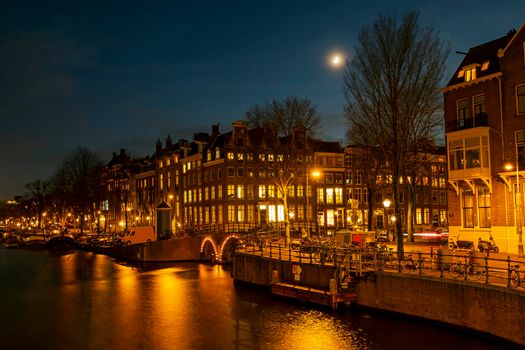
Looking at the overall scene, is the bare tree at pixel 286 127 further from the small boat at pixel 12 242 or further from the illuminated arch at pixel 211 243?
the small boat at pixel 12 242

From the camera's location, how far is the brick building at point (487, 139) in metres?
34.5

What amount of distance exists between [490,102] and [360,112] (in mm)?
9775

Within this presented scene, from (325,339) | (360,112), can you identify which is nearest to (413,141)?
(360,112)

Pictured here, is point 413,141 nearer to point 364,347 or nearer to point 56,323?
point 364,347

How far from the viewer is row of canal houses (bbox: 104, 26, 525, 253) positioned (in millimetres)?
35094

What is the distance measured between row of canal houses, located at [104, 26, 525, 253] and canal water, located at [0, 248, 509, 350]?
29.4 feet

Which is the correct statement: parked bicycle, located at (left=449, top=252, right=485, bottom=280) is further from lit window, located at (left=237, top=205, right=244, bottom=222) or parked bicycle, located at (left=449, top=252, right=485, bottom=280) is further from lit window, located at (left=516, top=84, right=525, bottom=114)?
lit window, located at (left=237, top=205, right=244, bottom=222)

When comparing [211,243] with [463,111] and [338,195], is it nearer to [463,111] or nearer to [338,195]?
[338,195]

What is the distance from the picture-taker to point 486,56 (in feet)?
125

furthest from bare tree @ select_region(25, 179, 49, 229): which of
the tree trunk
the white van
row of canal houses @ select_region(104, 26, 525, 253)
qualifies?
the tree trunk

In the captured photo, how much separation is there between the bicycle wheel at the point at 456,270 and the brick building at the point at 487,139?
1047 cm

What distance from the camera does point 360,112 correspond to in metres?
32.9

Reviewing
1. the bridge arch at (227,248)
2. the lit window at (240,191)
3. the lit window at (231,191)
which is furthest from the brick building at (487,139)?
the lit window at (231,191)

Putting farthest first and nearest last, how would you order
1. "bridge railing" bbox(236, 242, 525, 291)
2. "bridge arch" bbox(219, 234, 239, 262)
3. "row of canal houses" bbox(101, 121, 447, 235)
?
1. "row of canal houses" bbox(101, 121, 447, 235)
2. "bridge arch" bbox(219, 234, 239, 262)
3. "bridge railing" bbox(236, 242, 525, 291)
